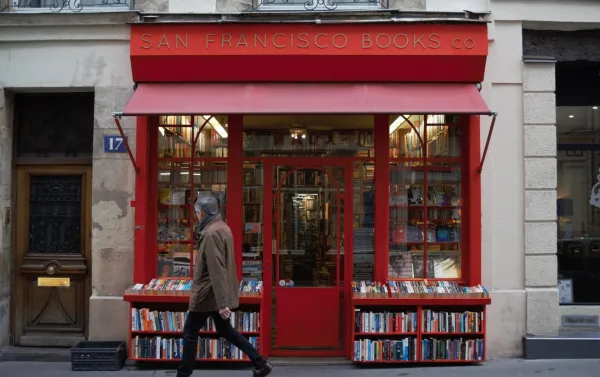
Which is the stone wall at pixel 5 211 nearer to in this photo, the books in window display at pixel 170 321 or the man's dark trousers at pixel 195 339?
the books in window display at pixel 170 321

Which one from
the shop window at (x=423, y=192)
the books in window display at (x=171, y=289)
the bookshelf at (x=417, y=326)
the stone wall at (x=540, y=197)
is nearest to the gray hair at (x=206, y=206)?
the books in window display at (x=171, y=289)

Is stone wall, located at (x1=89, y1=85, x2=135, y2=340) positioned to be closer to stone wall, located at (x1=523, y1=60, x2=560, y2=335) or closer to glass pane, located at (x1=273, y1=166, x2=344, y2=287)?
glass pane, located at (x1=273, y1=166, x2=344, y2=287)

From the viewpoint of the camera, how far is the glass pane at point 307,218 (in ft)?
25.2

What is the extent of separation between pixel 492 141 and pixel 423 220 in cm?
131

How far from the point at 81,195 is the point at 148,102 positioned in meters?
1.89

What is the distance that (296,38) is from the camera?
Answer: 7.14m

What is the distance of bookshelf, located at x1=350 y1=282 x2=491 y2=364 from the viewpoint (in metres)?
7.06

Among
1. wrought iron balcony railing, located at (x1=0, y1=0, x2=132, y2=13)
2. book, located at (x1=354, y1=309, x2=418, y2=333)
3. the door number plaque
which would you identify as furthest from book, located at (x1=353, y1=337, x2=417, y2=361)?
wrought iron balcony railing, located at (x1=0, y1=0, x2=132, y2=13)

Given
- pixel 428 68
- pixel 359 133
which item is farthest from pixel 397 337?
pixel 428 68

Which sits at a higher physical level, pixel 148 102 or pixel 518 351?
pixel 148 102

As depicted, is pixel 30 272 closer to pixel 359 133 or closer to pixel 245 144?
pixel 245 144

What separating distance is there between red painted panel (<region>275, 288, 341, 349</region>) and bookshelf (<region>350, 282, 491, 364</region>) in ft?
1.53

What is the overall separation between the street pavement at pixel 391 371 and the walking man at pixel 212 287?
87cm

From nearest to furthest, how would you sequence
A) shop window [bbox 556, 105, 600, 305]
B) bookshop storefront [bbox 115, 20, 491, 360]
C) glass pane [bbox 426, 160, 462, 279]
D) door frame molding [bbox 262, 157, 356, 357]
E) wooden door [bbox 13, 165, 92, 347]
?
bookshop storefront [bbox 115, 20, 491, 360] → door frame molding [bbox 262, 157, 356, 357] → glass pane [bbox 426, 160, 462, 279] → wooden door [bbox 13, 165, 92, 347] → shop window [bbox 556, 105, 600, 305]
